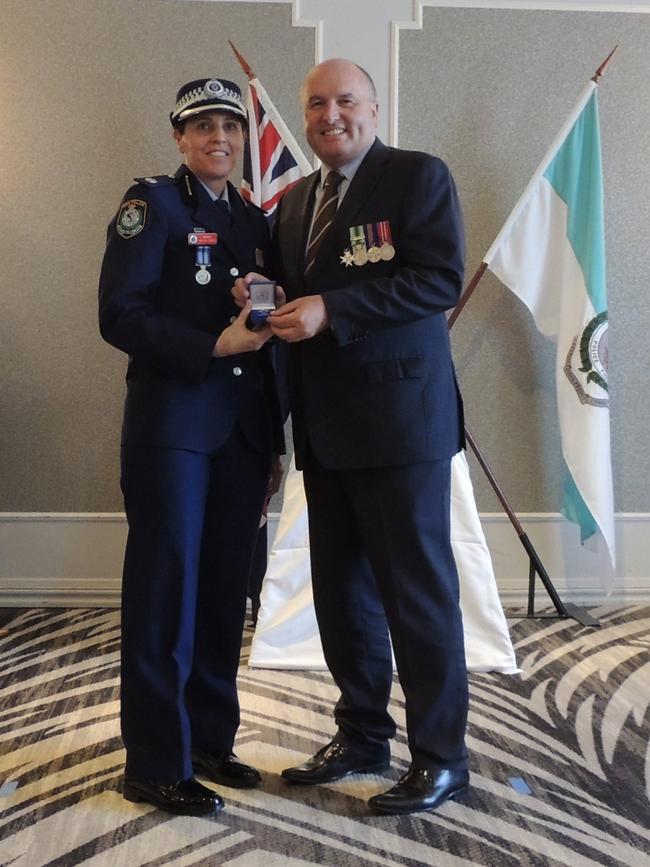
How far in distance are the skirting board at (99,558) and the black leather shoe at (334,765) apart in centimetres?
147

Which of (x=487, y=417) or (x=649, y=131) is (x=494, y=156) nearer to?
(x=649, y=131)

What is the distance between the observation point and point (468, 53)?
Answer: 131 inches

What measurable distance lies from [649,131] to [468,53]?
0.75 m

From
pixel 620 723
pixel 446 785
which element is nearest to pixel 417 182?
pixel 446 785

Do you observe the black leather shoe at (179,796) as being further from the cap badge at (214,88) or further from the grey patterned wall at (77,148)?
the grey patterned wall at (77,148)

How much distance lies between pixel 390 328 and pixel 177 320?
428mm

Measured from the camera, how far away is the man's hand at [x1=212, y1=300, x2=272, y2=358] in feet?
5.68

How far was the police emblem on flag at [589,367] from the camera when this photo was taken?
127 inches

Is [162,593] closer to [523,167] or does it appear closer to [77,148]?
[77,148]

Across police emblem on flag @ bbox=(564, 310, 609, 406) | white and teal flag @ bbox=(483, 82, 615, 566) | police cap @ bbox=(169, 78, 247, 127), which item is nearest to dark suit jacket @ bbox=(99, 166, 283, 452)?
police cap @ bbox=(169, 78, 247, 127)

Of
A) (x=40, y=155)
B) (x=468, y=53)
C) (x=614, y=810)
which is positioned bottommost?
(x=614, y=810)

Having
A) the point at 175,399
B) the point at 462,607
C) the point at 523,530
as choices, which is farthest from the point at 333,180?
the point at 523,530

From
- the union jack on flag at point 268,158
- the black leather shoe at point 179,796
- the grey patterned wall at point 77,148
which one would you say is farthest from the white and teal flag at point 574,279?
the black leather shoe at point 179,796

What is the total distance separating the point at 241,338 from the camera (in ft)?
5.68
